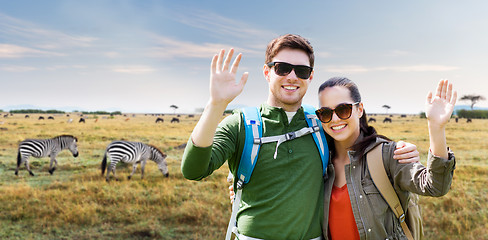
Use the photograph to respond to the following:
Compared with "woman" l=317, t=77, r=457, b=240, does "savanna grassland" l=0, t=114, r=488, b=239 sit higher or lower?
lower

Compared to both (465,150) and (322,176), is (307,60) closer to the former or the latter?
(322,176)

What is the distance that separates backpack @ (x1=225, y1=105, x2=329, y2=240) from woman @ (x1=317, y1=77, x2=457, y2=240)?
0.34 ft

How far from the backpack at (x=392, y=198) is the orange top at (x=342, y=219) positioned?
284mm

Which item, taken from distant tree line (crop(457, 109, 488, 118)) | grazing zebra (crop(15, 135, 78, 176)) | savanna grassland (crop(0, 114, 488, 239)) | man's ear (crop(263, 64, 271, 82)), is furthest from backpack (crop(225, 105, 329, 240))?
distant tree line (crop(457, 109, 488, 118))

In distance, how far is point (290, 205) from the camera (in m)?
2.67

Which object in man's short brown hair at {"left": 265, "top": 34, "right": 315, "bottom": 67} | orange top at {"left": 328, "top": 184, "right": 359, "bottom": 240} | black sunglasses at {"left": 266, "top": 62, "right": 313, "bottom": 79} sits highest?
man's short brown hair at {"left": 265, "top": 34, "right": 315, "bottom": 67}

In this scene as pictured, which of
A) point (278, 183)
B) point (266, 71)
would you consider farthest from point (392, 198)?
point (266, 71)

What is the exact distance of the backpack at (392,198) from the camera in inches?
105

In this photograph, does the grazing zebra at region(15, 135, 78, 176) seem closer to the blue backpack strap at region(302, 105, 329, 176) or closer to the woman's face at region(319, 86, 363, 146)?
the blue backpack strap at region(302, 105, 329, 176)

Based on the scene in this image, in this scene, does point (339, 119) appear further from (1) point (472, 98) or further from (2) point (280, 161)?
(1) point (472, 98)

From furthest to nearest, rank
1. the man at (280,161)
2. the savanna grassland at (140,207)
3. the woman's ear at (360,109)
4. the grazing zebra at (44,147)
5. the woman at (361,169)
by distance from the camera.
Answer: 1. the grazing zebra at (44,147)
2. the savanna grassland at (140,207)
3. the woman's ear at (360,109)
4. the man at (280,161)
5. the woman at (361,169)

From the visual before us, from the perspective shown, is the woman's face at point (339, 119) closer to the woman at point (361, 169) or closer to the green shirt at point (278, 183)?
the woman at point (361, 169)

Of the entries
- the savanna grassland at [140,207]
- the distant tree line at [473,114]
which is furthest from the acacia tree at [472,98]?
the savanna grassland at [140,207]

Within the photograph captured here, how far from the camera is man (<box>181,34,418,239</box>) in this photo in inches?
104
